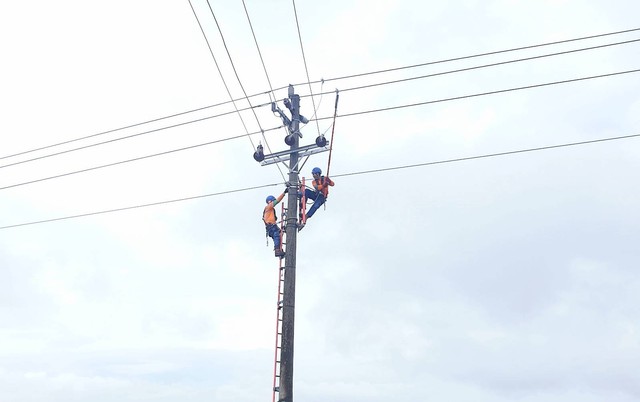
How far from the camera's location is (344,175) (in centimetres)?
1573

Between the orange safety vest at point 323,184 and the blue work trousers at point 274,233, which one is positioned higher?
the orange safety vest at point 323,184

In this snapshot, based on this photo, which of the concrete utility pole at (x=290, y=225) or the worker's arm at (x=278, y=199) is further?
the worker's arm at (x=278, y=199)

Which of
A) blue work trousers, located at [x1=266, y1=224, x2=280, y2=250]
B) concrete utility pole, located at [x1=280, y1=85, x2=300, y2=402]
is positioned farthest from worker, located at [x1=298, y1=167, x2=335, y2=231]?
blue work trousers, located at [x1=266, y1=224, x2=280, y2=250]

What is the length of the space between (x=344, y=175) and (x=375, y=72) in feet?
9.53

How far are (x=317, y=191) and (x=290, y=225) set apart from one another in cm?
158

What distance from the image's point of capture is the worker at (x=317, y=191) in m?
13.9

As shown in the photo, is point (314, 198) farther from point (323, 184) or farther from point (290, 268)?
point (290, 268)

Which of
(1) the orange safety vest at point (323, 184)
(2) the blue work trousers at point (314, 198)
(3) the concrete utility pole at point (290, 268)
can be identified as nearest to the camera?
(3) the concrete utility pole at point (290, 268)

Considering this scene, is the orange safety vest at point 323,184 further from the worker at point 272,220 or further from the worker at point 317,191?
the worker at point 272,220

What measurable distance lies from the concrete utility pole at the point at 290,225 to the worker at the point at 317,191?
593mm

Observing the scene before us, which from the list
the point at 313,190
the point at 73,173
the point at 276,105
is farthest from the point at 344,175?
the point at 73,173

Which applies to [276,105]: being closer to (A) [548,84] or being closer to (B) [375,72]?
(B) [375,72]

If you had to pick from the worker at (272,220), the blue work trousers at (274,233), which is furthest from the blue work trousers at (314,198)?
the blue work trousers at (274,233)

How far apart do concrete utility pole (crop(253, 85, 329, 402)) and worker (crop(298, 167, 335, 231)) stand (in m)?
0.59
